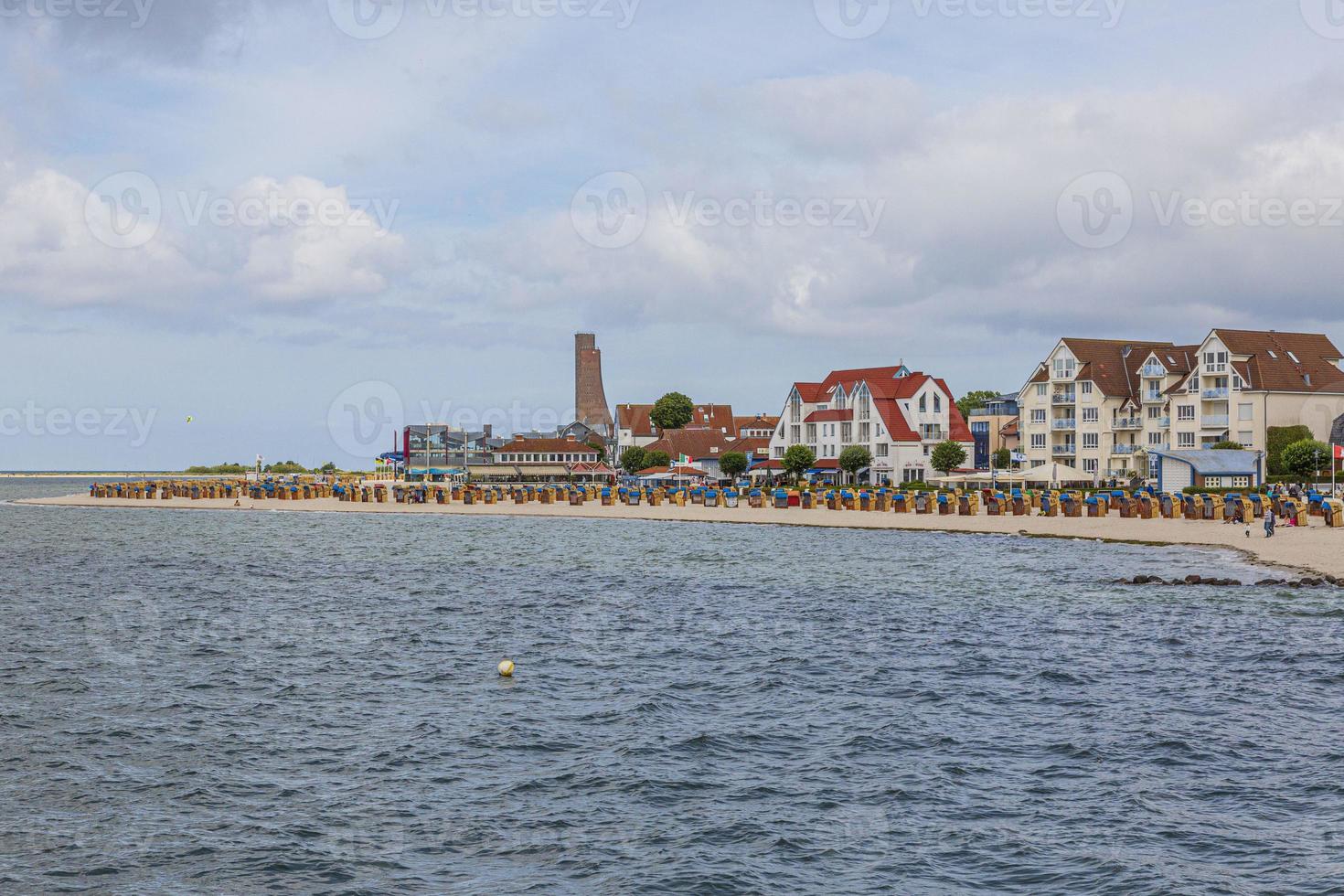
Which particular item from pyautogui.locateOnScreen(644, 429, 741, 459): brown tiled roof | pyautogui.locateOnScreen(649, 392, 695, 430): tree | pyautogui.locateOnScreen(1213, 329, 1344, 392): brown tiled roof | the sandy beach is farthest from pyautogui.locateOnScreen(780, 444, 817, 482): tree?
pyautogui.locateOnScreen(649, 392, 695, 430): tree

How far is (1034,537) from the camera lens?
51812mm

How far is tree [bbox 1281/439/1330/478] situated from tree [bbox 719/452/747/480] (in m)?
53.2

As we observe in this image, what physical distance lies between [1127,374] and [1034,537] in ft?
186

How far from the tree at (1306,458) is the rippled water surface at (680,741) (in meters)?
50.6

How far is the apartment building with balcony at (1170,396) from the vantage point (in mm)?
89250

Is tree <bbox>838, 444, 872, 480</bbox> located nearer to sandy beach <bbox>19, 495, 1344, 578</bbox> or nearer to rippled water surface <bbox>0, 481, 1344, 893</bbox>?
sandy beach <bbox>19, 495, 1344, 578</bbox>

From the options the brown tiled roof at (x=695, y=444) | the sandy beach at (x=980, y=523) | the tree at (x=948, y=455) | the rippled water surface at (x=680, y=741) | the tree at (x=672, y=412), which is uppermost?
the tree at (x=672, y=412)

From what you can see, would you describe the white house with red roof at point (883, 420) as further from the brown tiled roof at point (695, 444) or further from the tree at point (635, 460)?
the tree at point (635, 460)

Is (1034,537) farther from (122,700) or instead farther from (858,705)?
(122,700)


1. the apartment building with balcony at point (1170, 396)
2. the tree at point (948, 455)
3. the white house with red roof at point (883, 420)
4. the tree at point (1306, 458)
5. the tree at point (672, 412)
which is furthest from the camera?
the tree at point (672, 412)

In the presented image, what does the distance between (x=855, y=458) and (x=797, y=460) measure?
19.8 feet

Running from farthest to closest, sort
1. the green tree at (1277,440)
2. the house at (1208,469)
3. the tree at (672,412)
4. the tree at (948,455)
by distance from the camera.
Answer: the tree at (672,412)
the tree at (948,455)
the green tree at (1277,440)
the house at (1208,469)

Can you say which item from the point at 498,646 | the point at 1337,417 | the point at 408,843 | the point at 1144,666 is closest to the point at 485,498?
the point at 1337,417

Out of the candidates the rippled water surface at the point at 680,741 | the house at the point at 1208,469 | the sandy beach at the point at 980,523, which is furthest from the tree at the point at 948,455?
the rippled water surface at the point at 680,741
